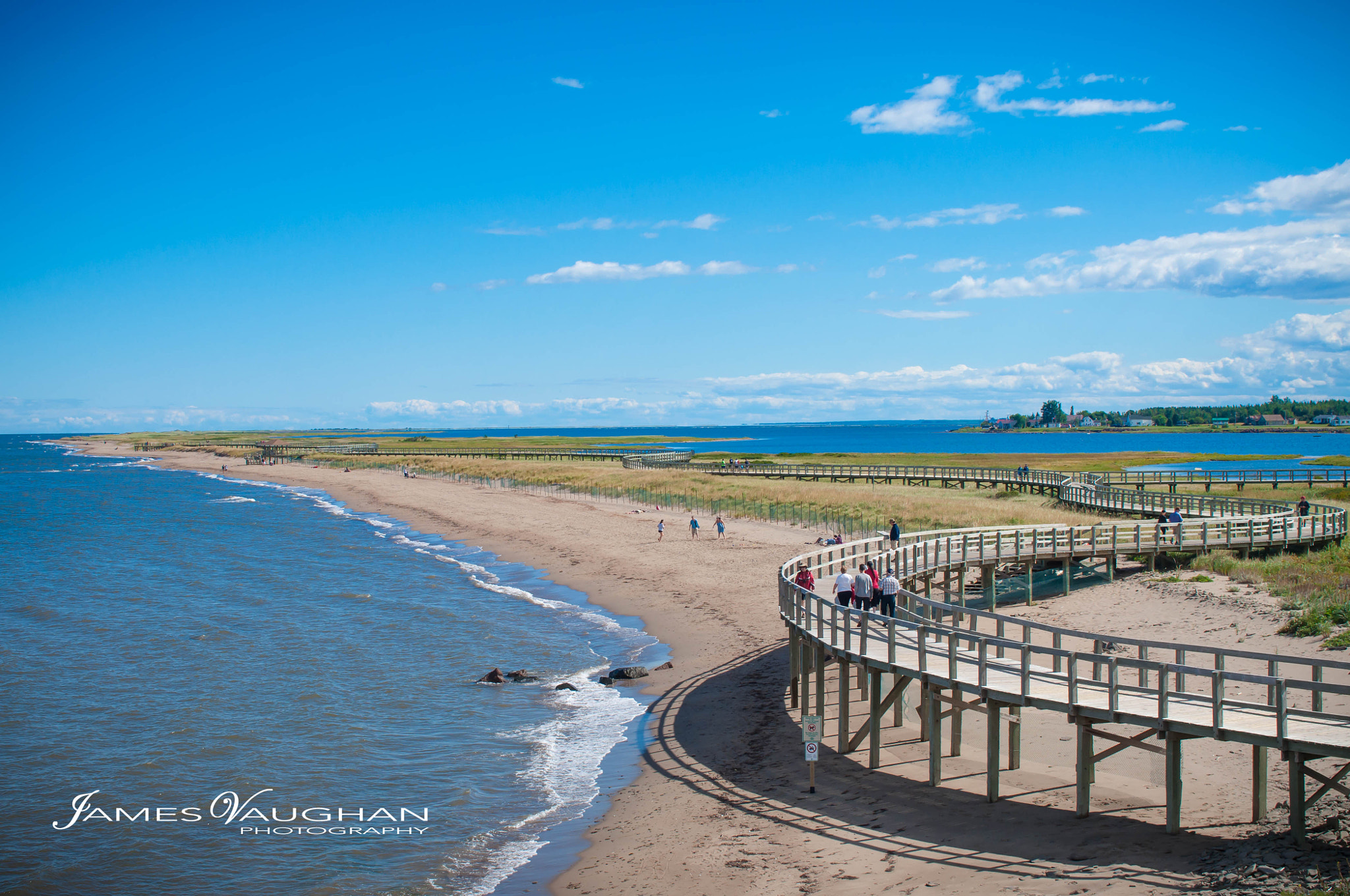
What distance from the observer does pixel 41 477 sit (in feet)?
370

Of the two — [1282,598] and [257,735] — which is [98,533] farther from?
[1282,598]

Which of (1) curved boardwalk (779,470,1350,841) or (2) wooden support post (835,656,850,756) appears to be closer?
(1) curved boardwalk (779,470,1350,841)

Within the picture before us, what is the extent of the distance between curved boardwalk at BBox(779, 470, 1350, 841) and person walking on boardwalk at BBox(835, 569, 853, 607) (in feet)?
1.27

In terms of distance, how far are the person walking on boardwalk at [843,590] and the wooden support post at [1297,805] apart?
28.2 feet

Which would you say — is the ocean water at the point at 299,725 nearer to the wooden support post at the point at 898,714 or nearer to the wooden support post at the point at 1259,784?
the wooden support post at the point at 898,714

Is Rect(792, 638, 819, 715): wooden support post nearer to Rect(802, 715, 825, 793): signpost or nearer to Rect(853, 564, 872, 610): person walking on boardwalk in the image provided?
Rect(853, 564, 872, 610): person walking on boardwalk

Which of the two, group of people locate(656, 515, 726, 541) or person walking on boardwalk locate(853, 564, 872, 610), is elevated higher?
person walking on boardwalk locate(853, 564, 872, 610)

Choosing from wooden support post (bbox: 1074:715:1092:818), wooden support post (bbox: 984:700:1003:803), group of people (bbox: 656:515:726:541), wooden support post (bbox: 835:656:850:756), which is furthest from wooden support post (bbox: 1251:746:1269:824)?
group of people (bbox: 656:515:726:541)

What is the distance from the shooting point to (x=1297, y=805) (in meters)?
9.94

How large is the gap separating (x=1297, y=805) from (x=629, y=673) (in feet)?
49.1

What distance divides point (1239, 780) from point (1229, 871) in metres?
3.68

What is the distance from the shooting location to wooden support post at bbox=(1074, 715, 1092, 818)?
1198 cm

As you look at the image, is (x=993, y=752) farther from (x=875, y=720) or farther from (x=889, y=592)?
(x=889, y=592)

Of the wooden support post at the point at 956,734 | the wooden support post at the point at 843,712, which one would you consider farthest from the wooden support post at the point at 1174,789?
the wooden support post at the point at 843,712
